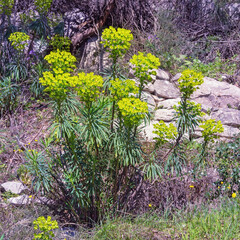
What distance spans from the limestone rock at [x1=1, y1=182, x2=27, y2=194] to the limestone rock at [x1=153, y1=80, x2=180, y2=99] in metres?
3.03

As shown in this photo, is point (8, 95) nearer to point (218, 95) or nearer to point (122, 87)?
point (122, 87)

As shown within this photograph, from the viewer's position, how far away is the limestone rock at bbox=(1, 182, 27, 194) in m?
3.92

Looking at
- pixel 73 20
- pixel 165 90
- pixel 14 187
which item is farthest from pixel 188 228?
pixel 73 20

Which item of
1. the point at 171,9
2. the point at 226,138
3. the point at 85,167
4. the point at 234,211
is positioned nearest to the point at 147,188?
the point at 85,167

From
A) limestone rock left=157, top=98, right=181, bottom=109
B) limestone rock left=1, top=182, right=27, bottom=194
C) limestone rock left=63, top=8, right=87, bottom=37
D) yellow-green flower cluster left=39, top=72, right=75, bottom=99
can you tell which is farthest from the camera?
limestone rock left=63, top=8, right=87, bottom=37

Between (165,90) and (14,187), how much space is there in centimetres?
328

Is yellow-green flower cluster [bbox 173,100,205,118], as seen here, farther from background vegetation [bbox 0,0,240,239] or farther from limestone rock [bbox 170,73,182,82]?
limestone rock [bbox 170,73,182,82]

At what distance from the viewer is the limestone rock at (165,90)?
18.2 ft

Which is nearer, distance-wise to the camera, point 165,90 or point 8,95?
point 8,95

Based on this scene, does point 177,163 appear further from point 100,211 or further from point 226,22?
point 226,22

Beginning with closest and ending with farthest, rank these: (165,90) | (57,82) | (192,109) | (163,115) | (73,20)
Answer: (57,82)
(192,109)
(163,115)
(165,90)
(73,20)

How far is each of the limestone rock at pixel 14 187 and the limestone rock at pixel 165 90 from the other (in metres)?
3.03

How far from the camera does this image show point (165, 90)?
5.61m

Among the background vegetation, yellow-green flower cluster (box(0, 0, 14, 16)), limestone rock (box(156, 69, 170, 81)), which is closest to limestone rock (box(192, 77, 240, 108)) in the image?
the background vegetation
